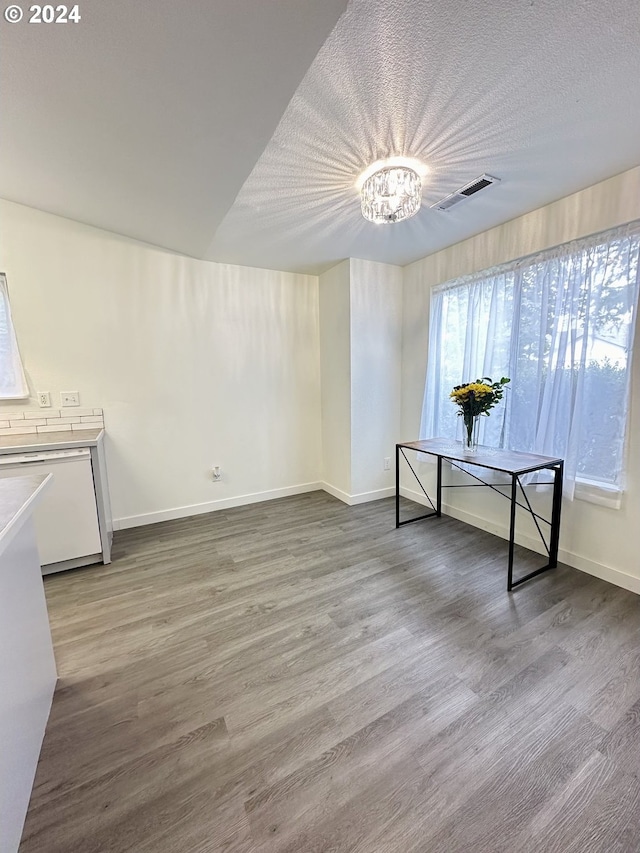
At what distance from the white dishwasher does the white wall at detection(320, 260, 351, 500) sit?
7.28 feet

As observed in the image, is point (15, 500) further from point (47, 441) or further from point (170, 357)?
point (170, 357)

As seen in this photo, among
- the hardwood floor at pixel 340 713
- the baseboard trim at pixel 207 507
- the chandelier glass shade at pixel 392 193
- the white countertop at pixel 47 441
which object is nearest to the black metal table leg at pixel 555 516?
the hardwood floor at pixel 340 713

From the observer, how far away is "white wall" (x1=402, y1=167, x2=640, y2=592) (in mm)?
1988

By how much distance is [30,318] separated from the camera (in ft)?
8.55

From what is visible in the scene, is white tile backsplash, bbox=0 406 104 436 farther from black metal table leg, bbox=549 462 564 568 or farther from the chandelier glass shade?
black metal table leg, bbox=549 462 564 568

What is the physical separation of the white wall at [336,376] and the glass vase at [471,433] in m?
1.18

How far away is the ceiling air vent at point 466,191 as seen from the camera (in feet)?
6.37

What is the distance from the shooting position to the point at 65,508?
2295 millimetres

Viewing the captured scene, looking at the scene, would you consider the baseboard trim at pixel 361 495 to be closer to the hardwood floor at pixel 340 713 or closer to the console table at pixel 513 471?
the console table at pixel 513 471

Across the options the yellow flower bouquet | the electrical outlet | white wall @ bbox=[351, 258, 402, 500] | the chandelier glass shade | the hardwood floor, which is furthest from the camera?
white wall @ bbox=[351, 258, 402, 500]

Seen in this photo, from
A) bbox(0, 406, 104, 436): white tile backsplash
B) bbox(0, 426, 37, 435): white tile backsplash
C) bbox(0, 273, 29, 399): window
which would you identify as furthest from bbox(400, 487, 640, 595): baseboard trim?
bbox(0, 273, 29, 399): window

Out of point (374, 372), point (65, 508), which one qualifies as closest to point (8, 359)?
point (65, 508)

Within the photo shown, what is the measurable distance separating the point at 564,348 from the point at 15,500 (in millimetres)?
2954

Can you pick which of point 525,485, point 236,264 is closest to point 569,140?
point 525,485
